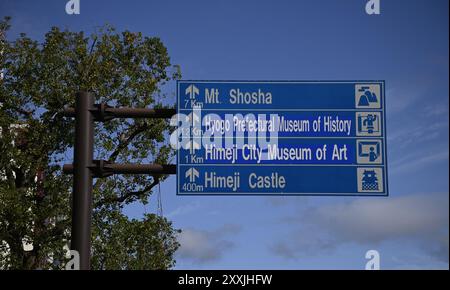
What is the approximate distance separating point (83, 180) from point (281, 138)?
374 centimetres

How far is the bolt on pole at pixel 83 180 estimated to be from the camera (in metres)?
11.2

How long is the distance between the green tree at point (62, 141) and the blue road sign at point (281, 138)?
378 inches

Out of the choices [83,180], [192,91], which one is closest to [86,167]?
[83,180]

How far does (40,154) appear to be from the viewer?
70.0 ft

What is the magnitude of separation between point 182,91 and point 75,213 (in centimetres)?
312

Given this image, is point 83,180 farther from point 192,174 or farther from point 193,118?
point 193,118

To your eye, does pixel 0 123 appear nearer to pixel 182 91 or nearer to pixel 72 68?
pixel 72 68

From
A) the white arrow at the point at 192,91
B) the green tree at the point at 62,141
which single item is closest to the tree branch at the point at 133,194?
the green tree at the point at 62,141

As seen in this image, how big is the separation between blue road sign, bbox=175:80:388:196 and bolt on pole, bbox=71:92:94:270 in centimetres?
167

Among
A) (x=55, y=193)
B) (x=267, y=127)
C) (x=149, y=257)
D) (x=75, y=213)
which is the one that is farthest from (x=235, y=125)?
(x=149, y=257)

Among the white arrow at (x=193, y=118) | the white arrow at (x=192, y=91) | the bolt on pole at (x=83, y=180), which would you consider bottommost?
the bolt on pole at (x=83, y=180)

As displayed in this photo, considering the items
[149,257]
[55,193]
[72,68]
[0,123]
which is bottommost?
[149,257]

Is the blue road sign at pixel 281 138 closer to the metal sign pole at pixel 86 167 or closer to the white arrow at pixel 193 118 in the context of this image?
the white arrow at pixel 193 118

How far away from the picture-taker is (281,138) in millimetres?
12422
